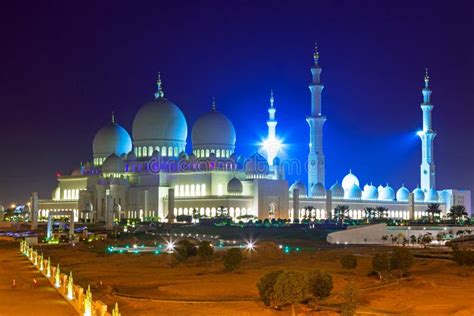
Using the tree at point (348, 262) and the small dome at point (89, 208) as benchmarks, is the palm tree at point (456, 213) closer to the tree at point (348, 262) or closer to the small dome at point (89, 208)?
the small dome at point (89, 208)

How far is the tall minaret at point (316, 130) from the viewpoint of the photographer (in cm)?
8550

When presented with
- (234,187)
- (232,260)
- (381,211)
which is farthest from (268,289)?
(381,211)

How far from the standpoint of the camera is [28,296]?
68.2 ft

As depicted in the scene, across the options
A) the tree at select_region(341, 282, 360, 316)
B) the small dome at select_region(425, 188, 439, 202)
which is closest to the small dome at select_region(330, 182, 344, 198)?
the small dome at select_region(425, 188, 439, 202)

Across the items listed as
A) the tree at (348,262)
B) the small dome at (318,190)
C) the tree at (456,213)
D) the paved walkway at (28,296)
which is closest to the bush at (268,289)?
the paved walkway at (28,296)

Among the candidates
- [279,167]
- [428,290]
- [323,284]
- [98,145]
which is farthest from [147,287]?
[98,145]

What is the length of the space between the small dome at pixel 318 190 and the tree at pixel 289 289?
208ft

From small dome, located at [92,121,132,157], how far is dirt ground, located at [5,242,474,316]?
47393 mm

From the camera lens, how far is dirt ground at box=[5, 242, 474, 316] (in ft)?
69.7

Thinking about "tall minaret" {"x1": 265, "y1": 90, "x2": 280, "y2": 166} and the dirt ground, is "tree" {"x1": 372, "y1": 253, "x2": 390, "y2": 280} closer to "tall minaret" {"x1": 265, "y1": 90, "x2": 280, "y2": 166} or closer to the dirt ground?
the dirt ground

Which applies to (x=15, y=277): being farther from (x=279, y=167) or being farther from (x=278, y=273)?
(x=279, y=167)

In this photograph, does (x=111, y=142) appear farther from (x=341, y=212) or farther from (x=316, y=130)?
(x=341, y=212)

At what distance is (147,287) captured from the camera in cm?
2572

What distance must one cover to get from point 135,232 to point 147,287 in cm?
3717
